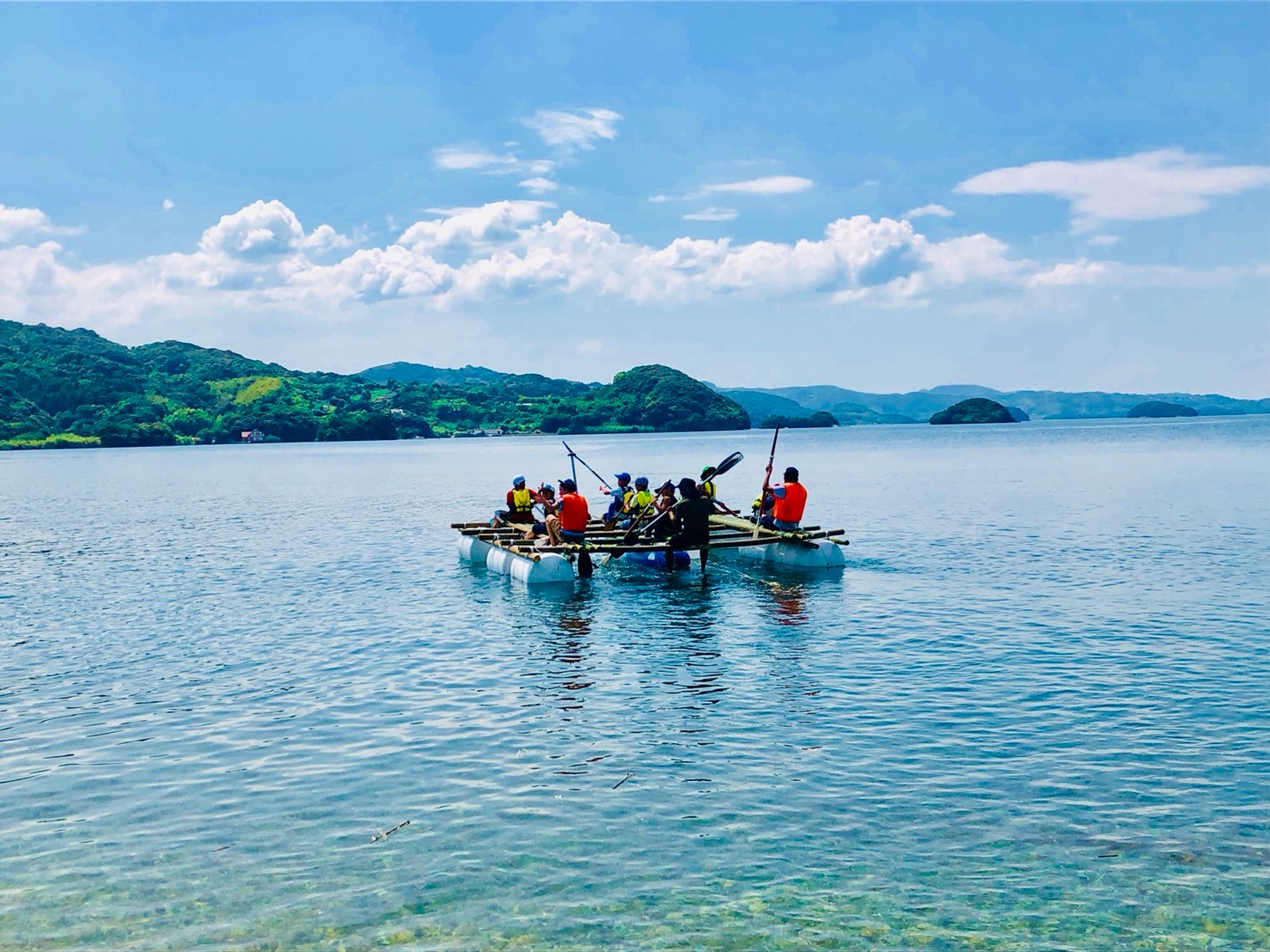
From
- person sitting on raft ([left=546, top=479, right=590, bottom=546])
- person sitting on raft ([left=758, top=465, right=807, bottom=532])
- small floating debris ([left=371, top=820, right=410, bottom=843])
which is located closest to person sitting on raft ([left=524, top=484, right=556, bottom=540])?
person sitting on raft ([left=546, top=479, right=590, bottom=546])

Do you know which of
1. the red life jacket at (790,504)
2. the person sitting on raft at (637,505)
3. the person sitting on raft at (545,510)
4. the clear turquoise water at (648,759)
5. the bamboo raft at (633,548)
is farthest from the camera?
the person sitting on raft at (637,505)

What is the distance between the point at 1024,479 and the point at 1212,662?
221 feet

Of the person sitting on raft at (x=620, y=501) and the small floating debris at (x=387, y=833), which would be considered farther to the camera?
the person sitting on raft at (x=620, y=501)

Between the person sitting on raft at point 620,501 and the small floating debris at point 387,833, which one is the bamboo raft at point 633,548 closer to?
the person sitting on raft at point 620,501

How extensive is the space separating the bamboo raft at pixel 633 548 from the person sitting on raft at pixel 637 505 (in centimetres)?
49

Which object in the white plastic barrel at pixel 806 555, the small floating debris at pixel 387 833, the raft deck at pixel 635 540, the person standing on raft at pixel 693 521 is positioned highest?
the person standing on raft at pixel 693 521

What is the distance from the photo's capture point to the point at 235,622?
2662 cm

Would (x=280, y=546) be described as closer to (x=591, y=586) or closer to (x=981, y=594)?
(x=591, y=586)

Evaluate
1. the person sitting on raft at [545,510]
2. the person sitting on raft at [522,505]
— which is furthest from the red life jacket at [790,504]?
the person sitting on raft at [522,505]

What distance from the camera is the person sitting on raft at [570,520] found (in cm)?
3159

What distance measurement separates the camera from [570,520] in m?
31.8

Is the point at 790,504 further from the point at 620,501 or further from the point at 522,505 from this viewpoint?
the point at 522,505


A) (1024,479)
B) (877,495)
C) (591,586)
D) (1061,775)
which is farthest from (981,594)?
(1024,479)

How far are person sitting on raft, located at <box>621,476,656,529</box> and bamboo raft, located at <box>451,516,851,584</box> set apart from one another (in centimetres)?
49
